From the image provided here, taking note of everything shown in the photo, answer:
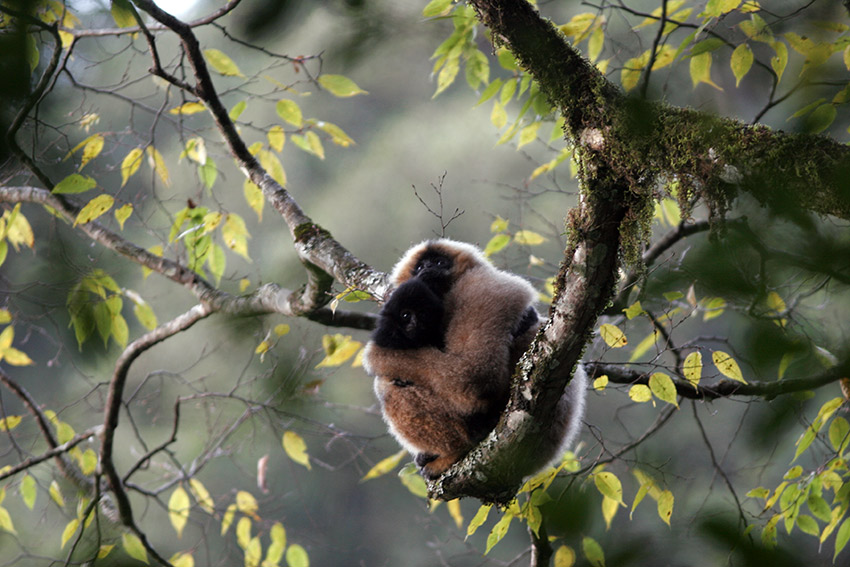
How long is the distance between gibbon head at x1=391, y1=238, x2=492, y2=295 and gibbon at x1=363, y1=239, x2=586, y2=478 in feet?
0.70

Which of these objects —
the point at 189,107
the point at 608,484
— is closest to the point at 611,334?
the point at 608,484

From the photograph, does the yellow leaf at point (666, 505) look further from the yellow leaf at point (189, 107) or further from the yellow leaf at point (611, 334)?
the yellow leaf at point (189, 107)

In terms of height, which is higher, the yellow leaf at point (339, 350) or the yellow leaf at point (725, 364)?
the yellow leaf at point (339, 350)

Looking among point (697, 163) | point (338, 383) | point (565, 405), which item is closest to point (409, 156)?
point (338, 383)

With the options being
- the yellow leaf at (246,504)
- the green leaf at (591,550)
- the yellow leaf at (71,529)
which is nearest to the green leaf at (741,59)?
the green leaf at (591,550)

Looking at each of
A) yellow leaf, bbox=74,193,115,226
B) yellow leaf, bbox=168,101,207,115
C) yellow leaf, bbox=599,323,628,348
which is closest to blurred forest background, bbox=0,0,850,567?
yellow leaf, bbox=168,101,207,115

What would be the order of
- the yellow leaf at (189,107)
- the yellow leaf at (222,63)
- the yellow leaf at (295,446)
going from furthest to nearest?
the yellow leaf at (295,446), the yellow leaf at (189,107), the yellow leaf at (222,63)

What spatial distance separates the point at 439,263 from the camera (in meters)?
3.75

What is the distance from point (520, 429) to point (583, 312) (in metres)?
0.59

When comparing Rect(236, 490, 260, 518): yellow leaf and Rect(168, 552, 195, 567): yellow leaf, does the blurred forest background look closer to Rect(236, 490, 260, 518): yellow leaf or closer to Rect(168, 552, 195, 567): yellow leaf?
Rect(236, 490, 260, 518): yellow leaf

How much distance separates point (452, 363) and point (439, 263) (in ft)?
3.07

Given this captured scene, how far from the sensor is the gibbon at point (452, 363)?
2924mm

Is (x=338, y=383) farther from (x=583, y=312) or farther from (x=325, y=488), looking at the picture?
(x=583, y=312)

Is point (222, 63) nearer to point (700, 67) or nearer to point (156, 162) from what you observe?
point (156, 162)
